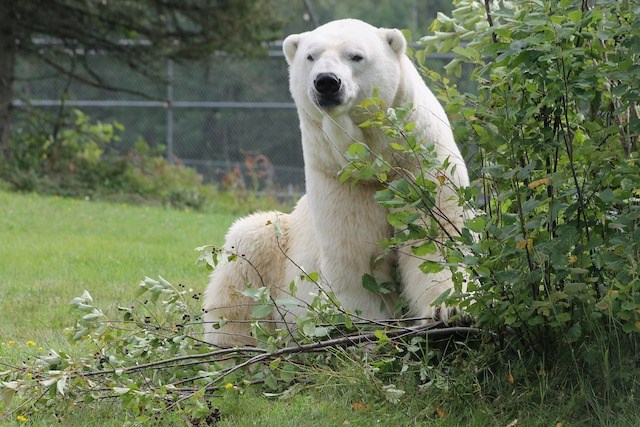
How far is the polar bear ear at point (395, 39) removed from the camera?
15.2ft

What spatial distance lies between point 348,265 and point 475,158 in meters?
1.02

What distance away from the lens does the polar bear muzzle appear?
4285 mm

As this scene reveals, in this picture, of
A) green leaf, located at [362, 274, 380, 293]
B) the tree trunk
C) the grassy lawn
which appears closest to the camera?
green leaf, located at [362, 274, 380, 293]

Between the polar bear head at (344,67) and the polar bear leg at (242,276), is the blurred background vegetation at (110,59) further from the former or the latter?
the polar bear head at (344,67)

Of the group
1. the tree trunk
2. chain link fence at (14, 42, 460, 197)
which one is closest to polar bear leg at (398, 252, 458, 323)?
chain link fence at (14, 42, 460, 197)

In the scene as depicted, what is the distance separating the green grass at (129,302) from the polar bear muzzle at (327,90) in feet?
3.71

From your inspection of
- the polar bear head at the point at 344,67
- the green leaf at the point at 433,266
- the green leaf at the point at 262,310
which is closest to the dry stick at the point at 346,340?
the green leaf at the point at 262,310

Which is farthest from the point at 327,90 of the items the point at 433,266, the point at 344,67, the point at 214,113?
the point at 214,113

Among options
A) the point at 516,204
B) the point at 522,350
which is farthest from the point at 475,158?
the point at 522,350

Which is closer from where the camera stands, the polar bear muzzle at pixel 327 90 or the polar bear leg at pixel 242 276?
the polar bear muzzle at pixel 327 90

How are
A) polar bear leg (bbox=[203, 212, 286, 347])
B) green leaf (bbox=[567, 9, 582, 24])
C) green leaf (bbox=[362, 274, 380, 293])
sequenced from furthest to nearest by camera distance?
polar bear leg (bbox=[203, 212, 286, 347]), green leaf (bbox=[362, 274, 380, 293]), green leaf (bbox=[567, 9, 582, 24])

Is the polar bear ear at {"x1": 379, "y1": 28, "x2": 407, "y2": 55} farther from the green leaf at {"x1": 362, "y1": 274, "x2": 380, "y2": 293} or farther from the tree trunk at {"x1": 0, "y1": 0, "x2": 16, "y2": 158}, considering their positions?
the tree trunk at {"x1": 0, "y1": 0, "x2": 16, "y2": 158}

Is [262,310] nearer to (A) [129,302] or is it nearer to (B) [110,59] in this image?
(A) [129,302]

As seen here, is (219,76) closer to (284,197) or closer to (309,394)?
(284,197)
